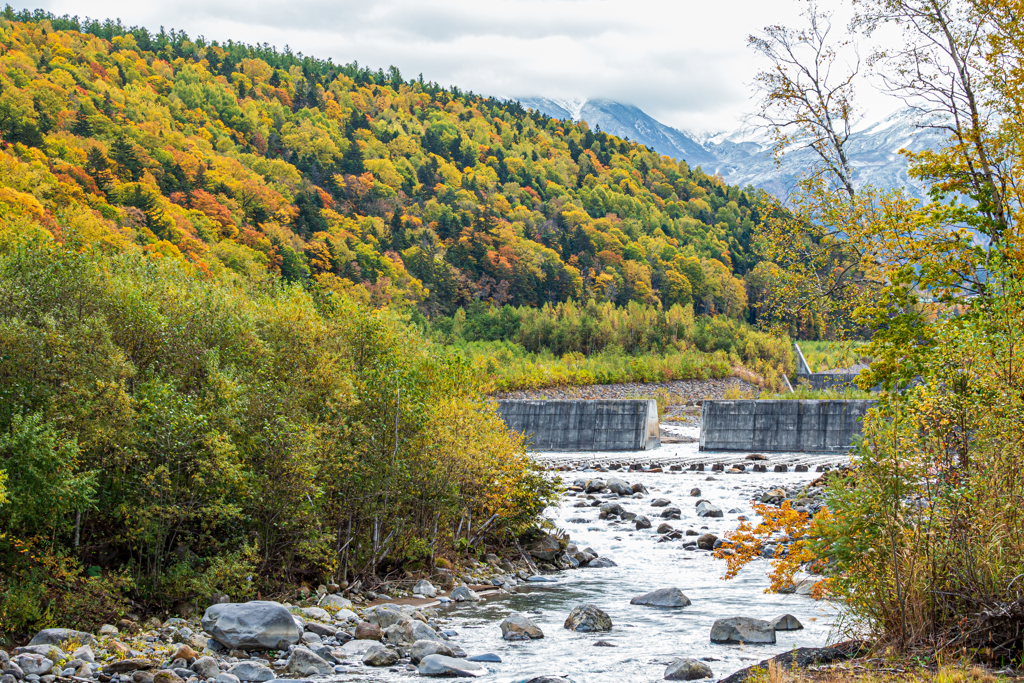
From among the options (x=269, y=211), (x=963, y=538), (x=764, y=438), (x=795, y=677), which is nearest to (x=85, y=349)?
(x=795, y=677)

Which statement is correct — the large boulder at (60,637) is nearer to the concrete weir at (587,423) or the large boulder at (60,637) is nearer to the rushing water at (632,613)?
the rushing water at (632,613)

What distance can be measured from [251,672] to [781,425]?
1218 inches

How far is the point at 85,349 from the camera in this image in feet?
38.0

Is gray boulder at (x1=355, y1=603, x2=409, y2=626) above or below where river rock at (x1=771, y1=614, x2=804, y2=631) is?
below

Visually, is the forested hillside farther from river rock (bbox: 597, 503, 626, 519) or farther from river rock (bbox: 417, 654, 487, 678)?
river rock (bbox: 417, 654, 487, 678)

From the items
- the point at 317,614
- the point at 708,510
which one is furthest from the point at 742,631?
the point at 708,510

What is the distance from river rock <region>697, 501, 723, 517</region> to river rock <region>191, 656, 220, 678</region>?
1666 centimetres

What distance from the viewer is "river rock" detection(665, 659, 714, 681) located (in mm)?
9805

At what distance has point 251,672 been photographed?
32.6 ft

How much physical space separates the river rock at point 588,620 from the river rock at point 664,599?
6.07ft

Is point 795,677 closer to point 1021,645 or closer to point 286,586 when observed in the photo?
point 1021,645

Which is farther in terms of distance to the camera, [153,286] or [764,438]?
[764,438]

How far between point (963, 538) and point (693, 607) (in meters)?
7.67

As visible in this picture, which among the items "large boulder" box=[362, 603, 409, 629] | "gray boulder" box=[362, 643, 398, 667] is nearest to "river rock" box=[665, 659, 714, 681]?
"gray boulder" box=[362, 643, 398, 667]
